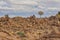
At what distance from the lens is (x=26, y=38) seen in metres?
36.8

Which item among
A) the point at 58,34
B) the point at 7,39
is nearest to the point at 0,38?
the point at 7,39

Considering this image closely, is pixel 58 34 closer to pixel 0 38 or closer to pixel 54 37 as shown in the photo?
pixel 54 37

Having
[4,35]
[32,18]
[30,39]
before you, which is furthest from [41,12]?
[4,35]

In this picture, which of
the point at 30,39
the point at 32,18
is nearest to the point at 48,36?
the point at 30,39

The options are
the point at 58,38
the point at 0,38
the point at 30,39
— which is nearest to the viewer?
the point at 0,38

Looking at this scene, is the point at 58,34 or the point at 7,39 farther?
the point at 58,34

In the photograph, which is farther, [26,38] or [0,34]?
[26,38]

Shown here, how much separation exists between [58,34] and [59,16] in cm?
4736

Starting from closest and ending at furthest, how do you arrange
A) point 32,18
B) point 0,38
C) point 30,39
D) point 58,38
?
point 0,38 < point 58,38 < point 30,39 < point 32,18

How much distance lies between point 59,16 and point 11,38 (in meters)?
51.2

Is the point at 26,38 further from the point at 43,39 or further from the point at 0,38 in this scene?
the point at 0,38

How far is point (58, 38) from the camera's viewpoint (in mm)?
32594

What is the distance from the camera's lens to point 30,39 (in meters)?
36.8

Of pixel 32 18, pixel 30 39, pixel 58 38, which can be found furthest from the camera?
pixel 32 18
